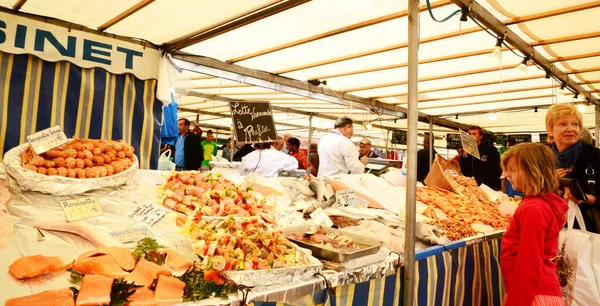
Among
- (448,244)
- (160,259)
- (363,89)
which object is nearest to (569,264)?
(448,244)

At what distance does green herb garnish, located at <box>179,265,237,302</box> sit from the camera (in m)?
1.58

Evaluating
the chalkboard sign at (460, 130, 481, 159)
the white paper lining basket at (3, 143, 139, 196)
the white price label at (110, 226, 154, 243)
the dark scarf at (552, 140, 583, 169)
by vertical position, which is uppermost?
the chalkboard sign at (460, 130, 481, 159)

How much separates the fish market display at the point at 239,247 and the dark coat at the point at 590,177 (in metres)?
2.97

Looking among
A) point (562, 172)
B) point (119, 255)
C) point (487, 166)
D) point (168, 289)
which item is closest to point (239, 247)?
point (168, 289)

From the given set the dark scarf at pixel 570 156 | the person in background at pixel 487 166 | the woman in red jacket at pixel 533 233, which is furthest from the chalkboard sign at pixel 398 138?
the woman in red jacket at pixel 533 233

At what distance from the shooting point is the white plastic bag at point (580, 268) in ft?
8.93

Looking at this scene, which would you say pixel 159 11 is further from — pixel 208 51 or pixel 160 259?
pixel 160 259

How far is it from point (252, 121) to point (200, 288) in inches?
93.1

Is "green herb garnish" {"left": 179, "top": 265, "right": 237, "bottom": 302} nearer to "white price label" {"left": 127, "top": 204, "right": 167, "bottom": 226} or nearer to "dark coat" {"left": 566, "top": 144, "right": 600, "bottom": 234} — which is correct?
"white price label" {"left": 127, "top": 204, "right": 167, "bottom": 226}

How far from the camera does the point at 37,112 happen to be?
405cm

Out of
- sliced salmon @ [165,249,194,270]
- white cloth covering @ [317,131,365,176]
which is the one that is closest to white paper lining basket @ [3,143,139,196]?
sliced salmon @ [165,249,194,270]

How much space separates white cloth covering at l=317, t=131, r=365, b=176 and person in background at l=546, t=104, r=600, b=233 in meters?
2.46

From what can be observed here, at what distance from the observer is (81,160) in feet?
8.02

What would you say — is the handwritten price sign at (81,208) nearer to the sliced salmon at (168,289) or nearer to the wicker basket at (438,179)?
the sliced salmon at (168,289)
